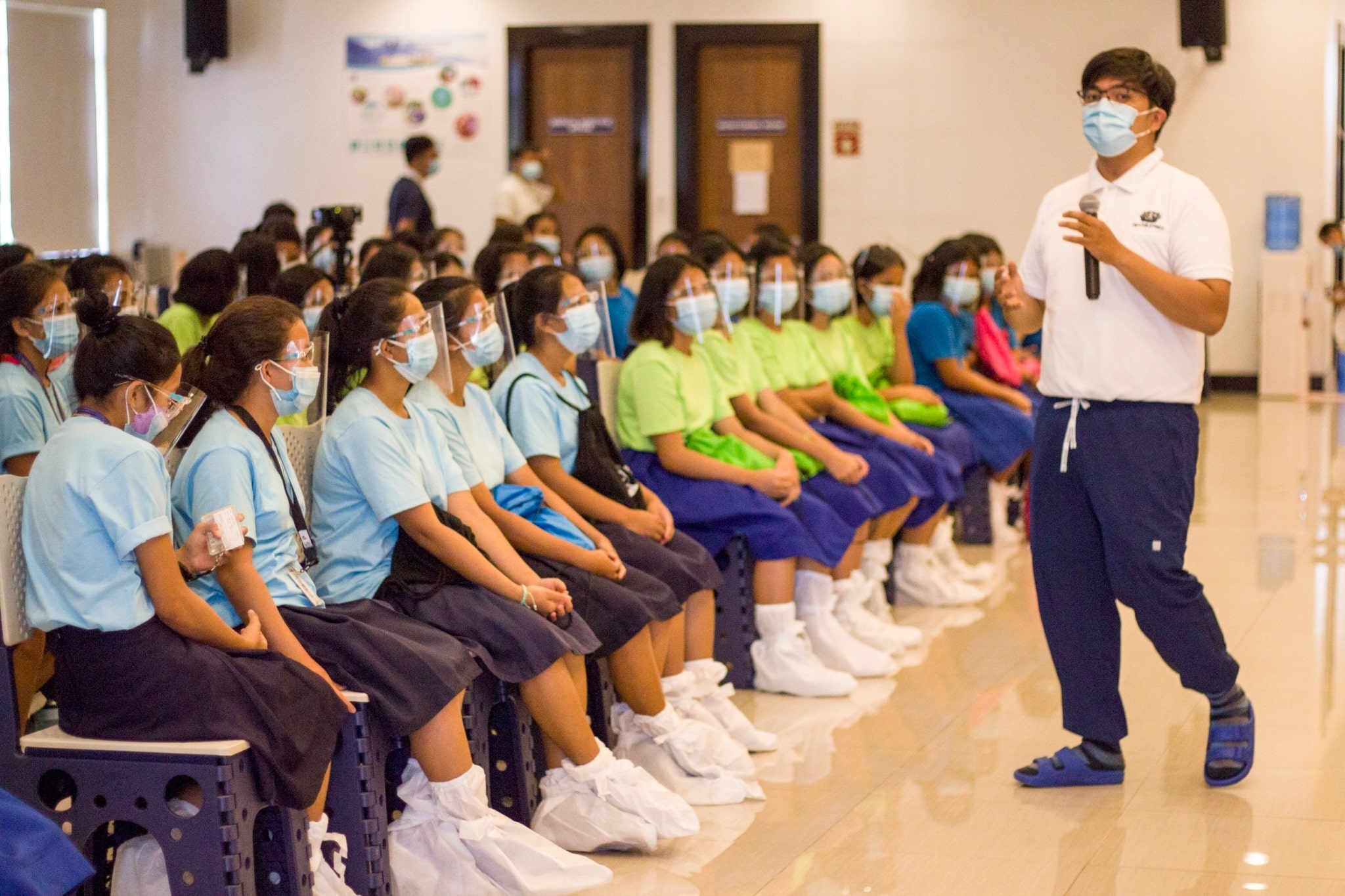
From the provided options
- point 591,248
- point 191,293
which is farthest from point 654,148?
point 191,293

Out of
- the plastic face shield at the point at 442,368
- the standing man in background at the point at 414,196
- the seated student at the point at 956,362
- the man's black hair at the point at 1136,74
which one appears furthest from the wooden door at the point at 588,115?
the man's black hair at the point at 1136,74

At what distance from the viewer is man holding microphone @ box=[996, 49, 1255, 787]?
3068 millimetres

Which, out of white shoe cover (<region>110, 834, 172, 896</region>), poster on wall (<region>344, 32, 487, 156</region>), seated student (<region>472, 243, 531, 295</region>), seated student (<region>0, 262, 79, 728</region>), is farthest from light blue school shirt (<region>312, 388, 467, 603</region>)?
poster on wall (<region>344, 32, 487, 156</region>)

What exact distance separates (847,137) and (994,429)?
5.68 meters

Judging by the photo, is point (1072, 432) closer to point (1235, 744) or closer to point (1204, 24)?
point (1235, 744)

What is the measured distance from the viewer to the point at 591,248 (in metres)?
6.20

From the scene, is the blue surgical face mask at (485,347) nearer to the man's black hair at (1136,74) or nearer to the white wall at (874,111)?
the man's black hair at (1136,74)

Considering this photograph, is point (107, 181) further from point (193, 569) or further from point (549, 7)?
point (193, 569)

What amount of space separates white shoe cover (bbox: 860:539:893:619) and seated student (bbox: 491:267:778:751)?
1.11 m

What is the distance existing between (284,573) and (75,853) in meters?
0.80

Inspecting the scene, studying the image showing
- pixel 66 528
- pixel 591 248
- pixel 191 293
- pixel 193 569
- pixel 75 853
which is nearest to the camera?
pixel 75 853

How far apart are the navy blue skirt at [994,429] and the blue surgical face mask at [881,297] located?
0.56 m

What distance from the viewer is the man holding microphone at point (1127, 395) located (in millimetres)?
3068

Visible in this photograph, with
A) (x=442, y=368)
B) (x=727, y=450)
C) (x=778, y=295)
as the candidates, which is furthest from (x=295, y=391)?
(x=778, y=295)
